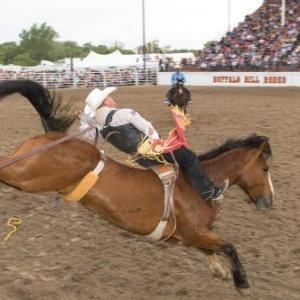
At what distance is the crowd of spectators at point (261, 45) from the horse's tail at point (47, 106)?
22.4m

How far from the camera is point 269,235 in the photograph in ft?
18.7

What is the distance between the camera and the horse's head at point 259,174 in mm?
4625

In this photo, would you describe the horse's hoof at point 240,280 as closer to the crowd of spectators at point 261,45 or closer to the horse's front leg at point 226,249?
the horse's front leg at point 226,249

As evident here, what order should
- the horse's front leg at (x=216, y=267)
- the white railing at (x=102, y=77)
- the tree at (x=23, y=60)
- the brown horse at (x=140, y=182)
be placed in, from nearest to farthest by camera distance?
the brown horse at (x=140, y=182), the horse's front leg at (x=216, y=267), the white railing at (x=102, y=77), the tree at (x=23, y=60)

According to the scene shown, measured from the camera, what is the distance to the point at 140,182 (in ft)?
13.6

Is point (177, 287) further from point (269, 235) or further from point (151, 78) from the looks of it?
point (151, 78)

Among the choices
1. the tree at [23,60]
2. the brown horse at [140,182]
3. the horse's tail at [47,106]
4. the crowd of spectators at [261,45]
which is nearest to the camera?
→ the brown horse at [140,182]

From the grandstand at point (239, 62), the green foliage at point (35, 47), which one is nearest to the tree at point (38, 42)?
the green foliage at point (35, 47)

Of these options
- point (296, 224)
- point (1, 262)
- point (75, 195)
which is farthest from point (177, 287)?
point (296, 224)

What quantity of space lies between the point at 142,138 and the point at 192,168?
0.46 meters

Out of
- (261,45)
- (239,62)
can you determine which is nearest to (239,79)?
(239,62)

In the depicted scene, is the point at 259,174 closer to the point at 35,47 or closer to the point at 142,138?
the point at 142,138

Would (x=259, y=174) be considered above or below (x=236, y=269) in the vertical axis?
above

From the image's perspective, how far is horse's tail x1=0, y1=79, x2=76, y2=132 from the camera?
163 inches
